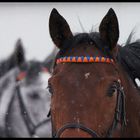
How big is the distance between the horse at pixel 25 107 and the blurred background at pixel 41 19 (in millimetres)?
1260

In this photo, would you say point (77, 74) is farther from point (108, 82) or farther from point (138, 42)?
point (138, 42)

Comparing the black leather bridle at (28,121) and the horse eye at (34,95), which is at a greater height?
the horse eye at (34,95)

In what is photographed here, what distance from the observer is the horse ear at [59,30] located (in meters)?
2.74

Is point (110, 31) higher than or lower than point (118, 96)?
higher

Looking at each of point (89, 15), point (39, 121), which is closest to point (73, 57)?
point (39, 121)

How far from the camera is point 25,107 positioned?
19.0 feet

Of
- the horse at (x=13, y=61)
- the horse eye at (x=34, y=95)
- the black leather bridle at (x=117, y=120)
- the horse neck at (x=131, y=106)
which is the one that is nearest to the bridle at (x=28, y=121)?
the horse eye at (x=34, y=95)

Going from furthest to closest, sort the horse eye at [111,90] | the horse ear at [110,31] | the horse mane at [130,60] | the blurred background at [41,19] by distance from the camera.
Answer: the blurred background at [41,19]
the horse mane at [130,60]
the horse ear at [110,31]
the horse eye at [111,90]

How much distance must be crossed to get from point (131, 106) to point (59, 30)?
2.18ft

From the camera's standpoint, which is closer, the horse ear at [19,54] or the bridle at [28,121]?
the bridle at [28,121]

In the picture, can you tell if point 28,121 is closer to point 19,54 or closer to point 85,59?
point 19,54

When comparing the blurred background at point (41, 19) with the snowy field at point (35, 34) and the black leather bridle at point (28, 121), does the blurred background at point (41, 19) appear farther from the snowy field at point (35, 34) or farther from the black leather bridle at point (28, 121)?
the black leather bridle at point (28, 121)

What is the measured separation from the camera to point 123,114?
8.64 feet

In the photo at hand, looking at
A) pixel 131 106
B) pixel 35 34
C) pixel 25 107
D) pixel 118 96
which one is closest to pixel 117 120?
pixel 118 96
